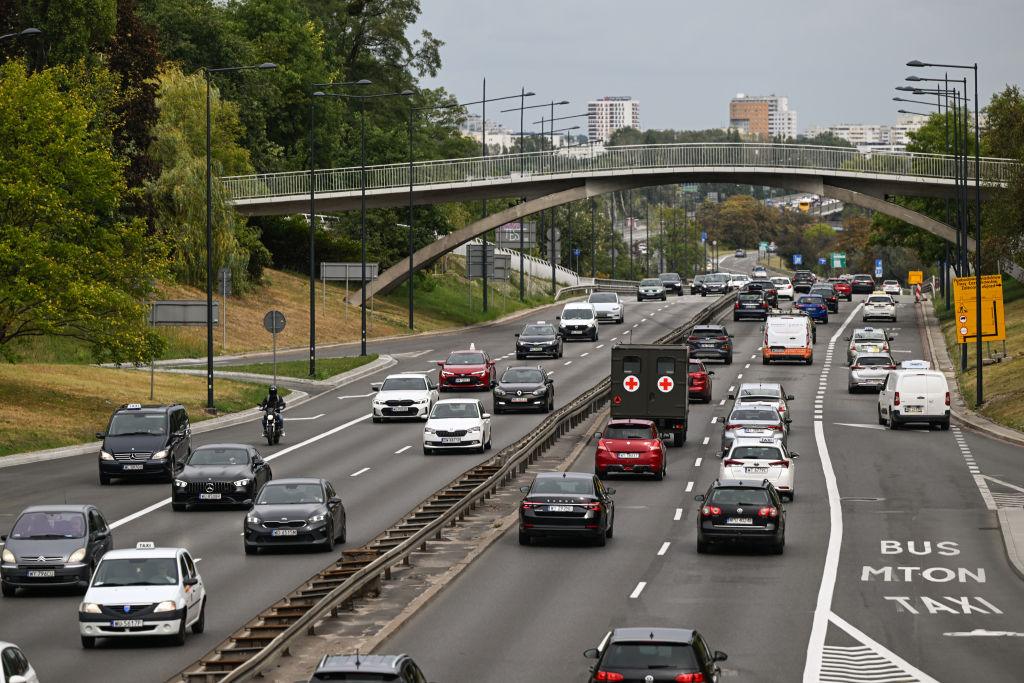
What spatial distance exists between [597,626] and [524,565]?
5697 mm

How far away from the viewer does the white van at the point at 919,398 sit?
5294cm

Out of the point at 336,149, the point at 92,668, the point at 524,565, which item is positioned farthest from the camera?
the point at 336,149

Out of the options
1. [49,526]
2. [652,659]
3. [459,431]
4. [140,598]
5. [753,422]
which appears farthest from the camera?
[753,422]

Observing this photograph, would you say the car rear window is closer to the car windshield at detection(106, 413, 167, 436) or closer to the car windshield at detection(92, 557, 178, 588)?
the car windshield at detection(92, 557, 178, 588)

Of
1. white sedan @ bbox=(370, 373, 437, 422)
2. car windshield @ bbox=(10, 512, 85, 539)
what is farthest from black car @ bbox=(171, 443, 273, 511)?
white sedan @ bbox=(370, 373, 437, 422)

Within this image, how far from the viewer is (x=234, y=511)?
36.9m

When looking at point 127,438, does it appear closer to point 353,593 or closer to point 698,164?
point 353,593

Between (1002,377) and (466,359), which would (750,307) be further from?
(466,359)

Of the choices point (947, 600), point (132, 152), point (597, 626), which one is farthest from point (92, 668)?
point (132, 152)

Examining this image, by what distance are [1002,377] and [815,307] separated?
106 ft

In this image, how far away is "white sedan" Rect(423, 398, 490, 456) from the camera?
151 ft

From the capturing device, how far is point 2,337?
51781 millimetres

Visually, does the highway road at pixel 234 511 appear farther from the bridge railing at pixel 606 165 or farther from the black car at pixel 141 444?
the bridge railing at pixel 606 165

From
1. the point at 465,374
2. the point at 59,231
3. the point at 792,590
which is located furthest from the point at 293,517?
the point at 465,374
